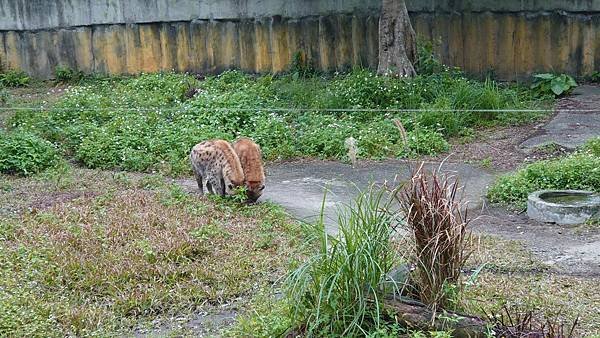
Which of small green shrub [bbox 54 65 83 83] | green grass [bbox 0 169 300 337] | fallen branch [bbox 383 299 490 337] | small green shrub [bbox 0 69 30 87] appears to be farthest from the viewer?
small green shrub [bbox 54 65 83 83]

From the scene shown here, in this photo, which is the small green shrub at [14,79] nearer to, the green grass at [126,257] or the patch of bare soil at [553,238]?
the green grass at [126,257]

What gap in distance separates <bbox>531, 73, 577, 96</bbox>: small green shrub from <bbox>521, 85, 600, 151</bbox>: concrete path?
150 mm

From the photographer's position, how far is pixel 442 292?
5.30 metres

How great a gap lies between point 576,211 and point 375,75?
6.46 m

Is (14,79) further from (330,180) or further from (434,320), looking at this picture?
(434,320)

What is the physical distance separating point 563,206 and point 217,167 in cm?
341

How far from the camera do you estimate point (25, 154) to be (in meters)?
10.8

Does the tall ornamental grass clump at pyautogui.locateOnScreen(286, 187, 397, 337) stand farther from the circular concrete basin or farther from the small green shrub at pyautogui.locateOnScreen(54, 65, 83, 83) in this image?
the small green shrub at pyautogui.locateOnScreen(54, 65, 83, 83)

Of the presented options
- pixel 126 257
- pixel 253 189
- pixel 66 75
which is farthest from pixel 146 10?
pixel 126 257

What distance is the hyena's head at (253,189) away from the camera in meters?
8.92

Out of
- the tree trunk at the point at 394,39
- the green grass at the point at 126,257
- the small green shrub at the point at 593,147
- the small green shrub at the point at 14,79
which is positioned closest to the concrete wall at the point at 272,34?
the small green shrub at the point at 14,79

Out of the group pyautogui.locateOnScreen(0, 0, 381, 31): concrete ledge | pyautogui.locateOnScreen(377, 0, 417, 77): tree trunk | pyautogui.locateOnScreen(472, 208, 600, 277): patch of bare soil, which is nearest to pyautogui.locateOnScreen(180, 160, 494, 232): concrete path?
pyautogui.locateOnScreen(472, 208, 600, 277): patch of bare soil

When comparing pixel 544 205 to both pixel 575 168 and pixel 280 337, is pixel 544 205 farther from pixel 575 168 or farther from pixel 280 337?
pixel 280 337

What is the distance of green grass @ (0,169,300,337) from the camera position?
621 centimetres
